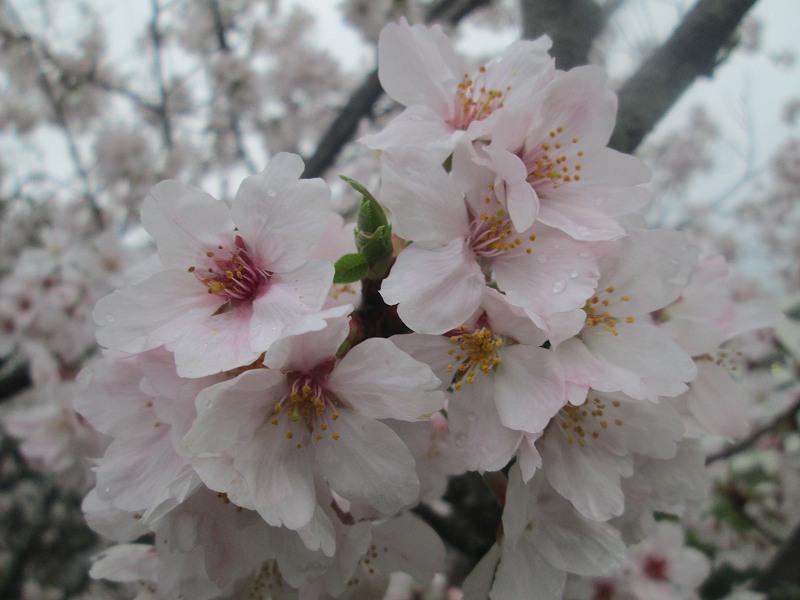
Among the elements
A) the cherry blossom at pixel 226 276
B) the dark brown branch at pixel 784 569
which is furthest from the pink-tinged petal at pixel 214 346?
the dark brown branch at pixel 784 569

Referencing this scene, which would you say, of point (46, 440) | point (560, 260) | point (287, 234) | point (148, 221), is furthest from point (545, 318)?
point (46, 440)

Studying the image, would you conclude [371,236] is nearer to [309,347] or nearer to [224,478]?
[309,347]

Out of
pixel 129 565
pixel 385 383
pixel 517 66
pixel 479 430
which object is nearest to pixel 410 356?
pixel 385 383

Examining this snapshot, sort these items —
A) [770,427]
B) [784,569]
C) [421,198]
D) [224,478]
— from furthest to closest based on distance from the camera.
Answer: [770,427]
[784,569]
[421,198]
[224,478]

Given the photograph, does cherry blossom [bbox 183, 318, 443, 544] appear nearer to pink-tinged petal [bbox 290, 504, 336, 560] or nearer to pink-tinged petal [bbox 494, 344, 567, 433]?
pink-tinged petal [bbox 290, 504, 336, 560]

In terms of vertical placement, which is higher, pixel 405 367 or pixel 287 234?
pixel 287 234

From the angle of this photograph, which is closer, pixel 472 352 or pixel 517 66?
pixel 472 352


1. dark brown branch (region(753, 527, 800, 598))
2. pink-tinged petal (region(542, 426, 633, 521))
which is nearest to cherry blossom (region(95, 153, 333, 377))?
pink-tinged petal (region(542, 426, 633, 521))

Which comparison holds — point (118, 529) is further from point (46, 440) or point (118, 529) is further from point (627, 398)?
point (46, 440)
